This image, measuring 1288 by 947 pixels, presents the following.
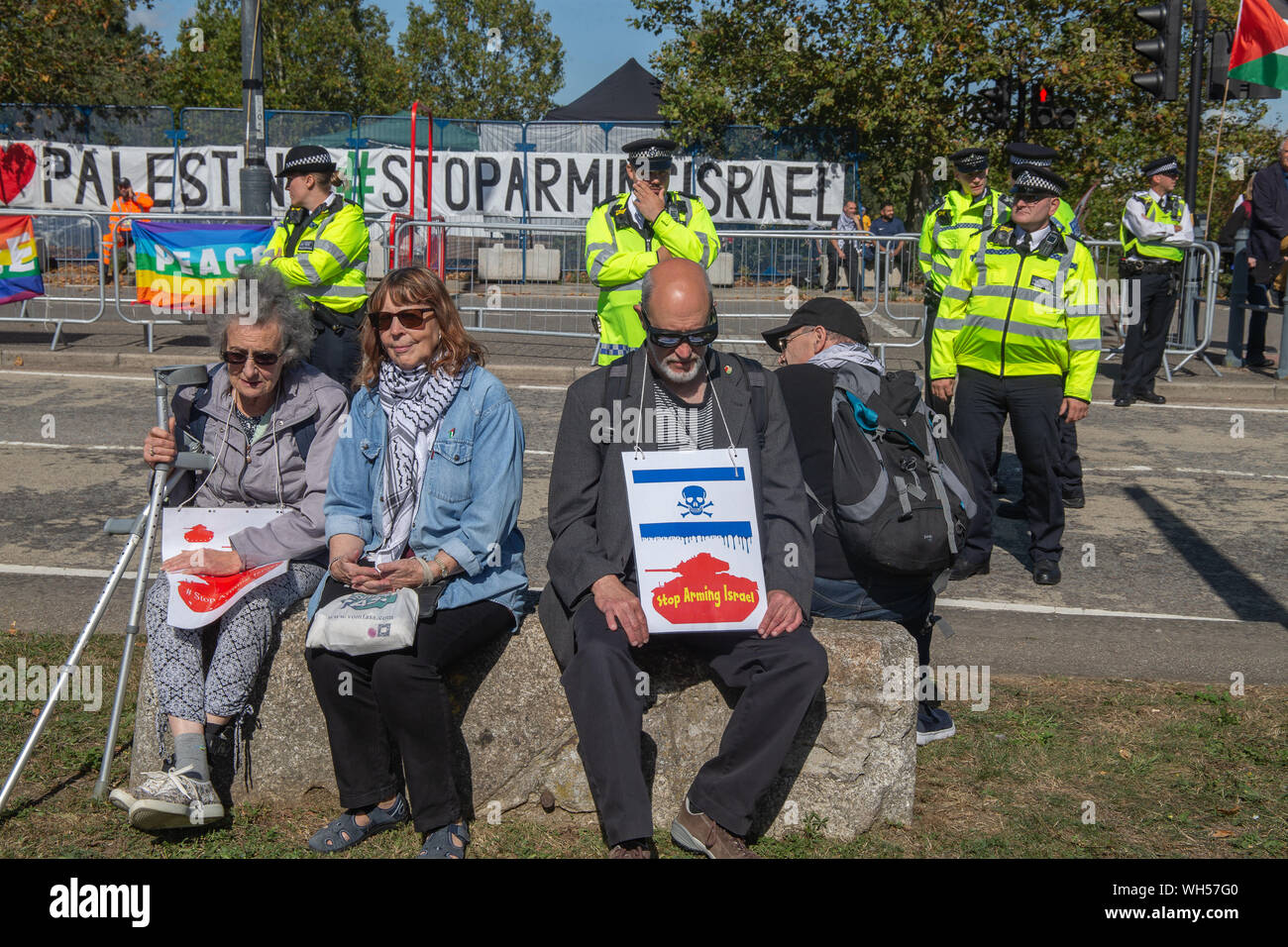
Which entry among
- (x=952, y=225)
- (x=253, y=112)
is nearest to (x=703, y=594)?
(x=952, y=225)

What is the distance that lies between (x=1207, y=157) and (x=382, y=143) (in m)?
14.9

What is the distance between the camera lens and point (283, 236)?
687cm

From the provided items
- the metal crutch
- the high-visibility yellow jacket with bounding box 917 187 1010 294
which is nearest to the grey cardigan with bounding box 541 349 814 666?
the metal crutch

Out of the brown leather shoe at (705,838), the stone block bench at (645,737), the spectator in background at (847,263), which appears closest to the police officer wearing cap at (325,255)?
the stone block bench at (645,737)

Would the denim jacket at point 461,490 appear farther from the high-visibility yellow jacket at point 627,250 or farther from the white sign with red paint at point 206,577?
the high-visibility yellow jacket at point 627,250

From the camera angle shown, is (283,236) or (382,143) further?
(382,143)

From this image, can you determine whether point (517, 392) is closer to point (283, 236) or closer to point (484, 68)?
point (283, 236)

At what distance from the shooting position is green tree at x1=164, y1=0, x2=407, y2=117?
36.4 m

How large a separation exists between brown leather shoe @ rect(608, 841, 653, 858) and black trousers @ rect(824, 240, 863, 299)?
9569 mm

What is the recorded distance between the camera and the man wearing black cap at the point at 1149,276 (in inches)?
448

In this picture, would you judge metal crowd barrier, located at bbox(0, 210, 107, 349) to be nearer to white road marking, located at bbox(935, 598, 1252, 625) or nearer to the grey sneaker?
white road marking, located at bbox(935, 598, 1252, 625)

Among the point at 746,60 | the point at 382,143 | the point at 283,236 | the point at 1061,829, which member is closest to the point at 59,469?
the point at 283,236

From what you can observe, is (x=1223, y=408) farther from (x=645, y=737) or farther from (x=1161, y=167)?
(x=645, y=737)

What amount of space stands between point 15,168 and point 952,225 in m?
19.6
